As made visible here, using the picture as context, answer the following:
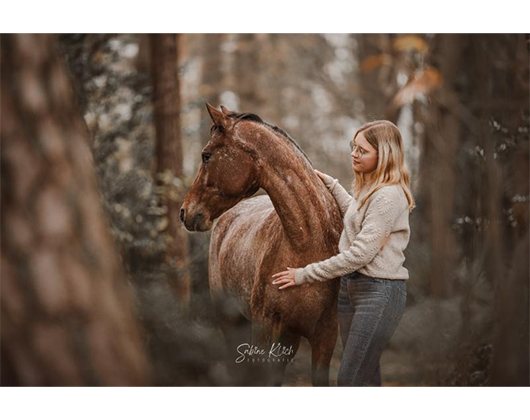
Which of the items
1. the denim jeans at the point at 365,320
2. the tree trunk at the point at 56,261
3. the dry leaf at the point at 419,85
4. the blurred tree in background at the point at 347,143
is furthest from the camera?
the dry leaf at the point at 419,85

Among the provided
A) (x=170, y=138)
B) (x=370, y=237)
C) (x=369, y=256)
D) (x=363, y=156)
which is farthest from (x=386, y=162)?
(x=170, y=138)

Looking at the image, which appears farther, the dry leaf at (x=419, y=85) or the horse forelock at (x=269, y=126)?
the dry leaf at (x=419, y=85)

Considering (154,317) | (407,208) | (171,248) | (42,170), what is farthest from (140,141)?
(42,170)

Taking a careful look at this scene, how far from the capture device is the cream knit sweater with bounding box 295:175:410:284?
373 centimetres

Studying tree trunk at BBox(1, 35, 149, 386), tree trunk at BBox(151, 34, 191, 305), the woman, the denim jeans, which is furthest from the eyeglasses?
tree trunk at BBox(1, 35, 149, 386)

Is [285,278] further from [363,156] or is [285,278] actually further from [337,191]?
[363,156]

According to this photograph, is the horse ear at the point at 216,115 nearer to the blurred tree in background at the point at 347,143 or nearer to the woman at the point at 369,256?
the blurred tree in background at the point at 347,143

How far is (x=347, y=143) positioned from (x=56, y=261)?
2.52 metres

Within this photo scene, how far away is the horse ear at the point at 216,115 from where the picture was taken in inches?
156

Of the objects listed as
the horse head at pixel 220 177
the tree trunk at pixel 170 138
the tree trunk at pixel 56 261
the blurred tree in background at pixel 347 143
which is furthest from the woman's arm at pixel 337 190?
the tree trunk at pixel 56 261

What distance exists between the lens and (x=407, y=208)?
12.8ft

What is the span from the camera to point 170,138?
4.27m

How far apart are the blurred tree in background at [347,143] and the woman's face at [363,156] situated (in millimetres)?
193

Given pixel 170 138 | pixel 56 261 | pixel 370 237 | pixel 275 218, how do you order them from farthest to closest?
pixel 170 138 → pixel 275 218 → pixel 370 237 → pixel 56 261
